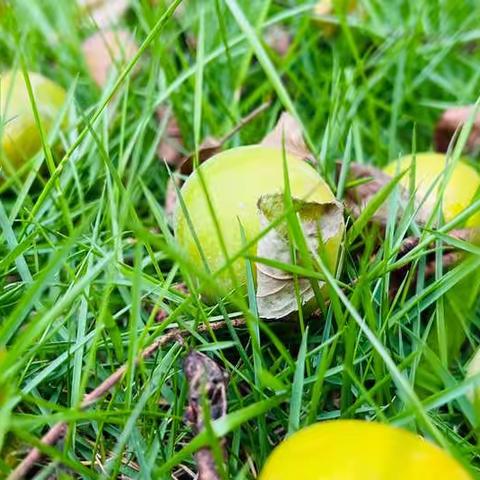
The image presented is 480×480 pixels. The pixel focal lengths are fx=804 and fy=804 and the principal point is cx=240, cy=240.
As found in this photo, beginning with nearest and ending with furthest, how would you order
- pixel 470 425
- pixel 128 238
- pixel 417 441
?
pixel 417 441 < pixel 470 425 < pixel 128 238

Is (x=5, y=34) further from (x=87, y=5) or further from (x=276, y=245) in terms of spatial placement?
(x=276, y=245)

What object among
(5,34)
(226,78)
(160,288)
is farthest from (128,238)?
(5,34)

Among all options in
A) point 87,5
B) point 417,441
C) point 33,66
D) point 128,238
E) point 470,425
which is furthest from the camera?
point 87,5

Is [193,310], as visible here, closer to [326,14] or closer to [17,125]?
[17,125]

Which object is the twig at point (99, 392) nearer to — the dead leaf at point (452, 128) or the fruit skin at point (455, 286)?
the fruit skin at point (455, 286)

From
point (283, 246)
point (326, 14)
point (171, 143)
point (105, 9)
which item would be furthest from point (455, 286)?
point (105, 9)

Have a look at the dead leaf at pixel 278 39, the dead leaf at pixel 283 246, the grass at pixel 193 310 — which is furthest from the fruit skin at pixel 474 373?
the dead leaf at pixel 278 39
